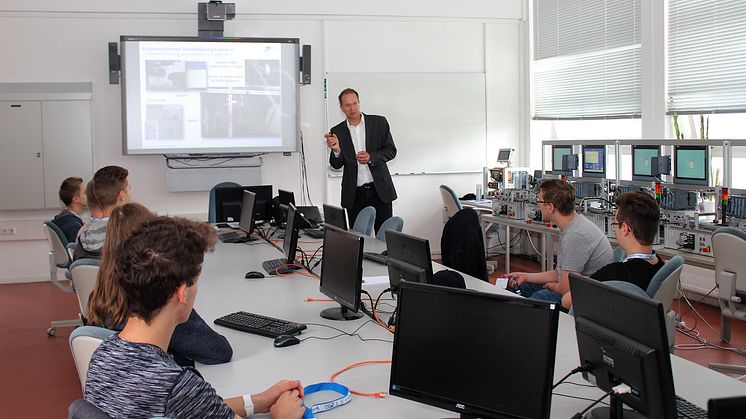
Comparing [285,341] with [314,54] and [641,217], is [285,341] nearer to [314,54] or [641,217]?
[641,217]

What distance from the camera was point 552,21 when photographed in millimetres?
8570

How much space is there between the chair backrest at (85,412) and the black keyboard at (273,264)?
2.65 m

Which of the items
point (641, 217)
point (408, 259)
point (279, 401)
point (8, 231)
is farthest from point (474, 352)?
point (8, 231)

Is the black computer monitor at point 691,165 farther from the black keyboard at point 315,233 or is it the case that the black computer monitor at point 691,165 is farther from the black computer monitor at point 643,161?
the black keyboard at point 315,233

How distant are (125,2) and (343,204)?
11.1 ft

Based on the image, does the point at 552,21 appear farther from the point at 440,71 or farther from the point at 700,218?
the point at 700,218

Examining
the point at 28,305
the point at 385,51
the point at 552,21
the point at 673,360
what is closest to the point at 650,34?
the point at 552,21

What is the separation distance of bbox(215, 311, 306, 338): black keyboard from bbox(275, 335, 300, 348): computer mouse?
0.30 feet

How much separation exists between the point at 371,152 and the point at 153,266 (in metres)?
4.99

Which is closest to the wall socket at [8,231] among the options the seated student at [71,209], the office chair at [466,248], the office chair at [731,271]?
the seated student at [71,209]

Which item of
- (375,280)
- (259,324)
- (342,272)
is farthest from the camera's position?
(375,280)

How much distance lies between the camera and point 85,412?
1736 millimetres

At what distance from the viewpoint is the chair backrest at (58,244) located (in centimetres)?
572

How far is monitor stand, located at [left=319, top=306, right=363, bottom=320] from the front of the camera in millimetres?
3281
